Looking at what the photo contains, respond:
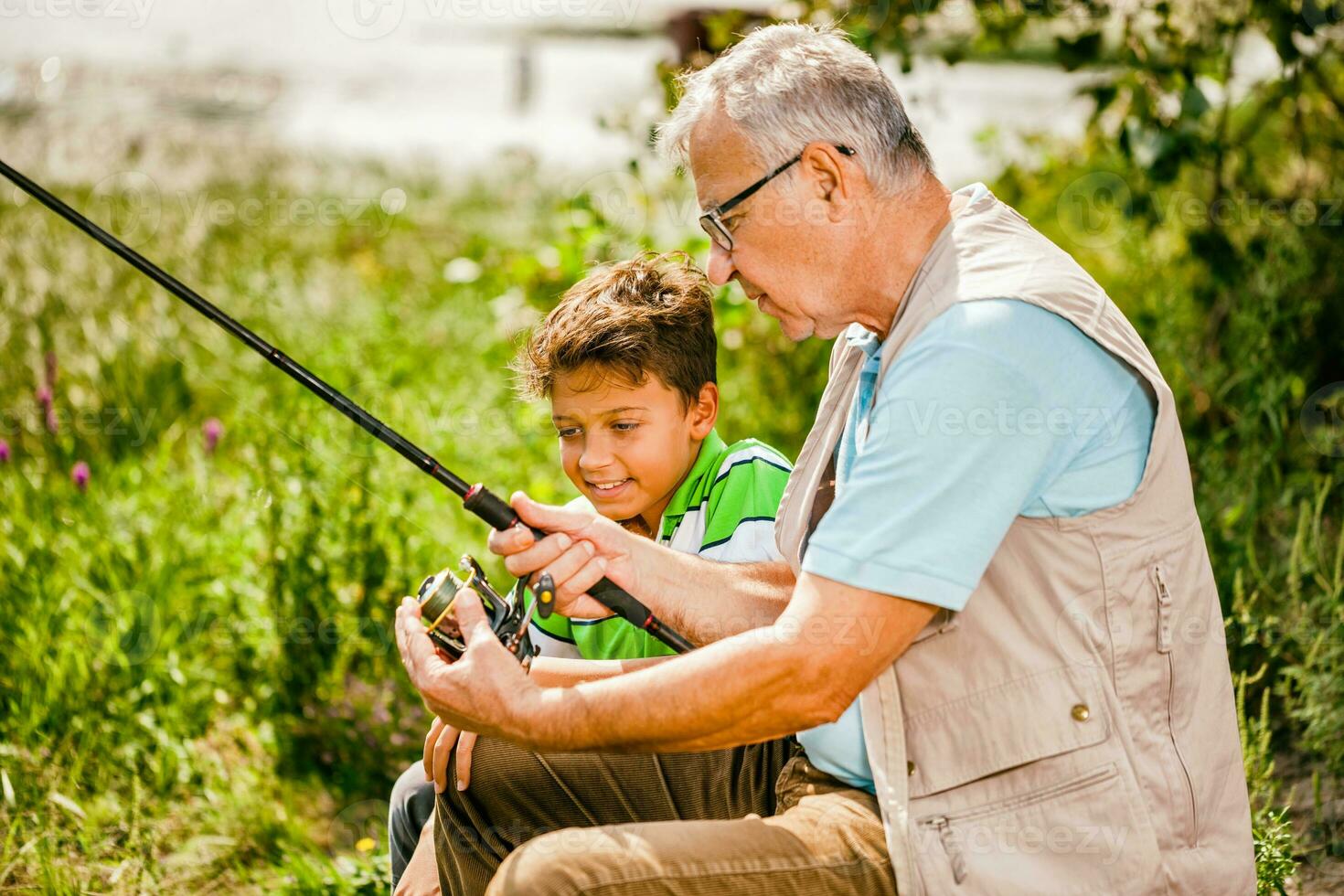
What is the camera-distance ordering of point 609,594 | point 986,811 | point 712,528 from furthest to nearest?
point 712,528, point 609,594, point 986,811

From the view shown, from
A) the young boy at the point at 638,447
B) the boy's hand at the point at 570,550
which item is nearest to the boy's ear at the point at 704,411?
the young boy at the point at 638,447

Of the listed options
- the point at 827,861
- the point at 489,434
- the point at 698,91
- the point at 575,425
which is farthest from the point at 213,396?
the point at 827,861

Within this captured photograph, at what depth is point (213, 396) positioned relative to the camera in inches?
212

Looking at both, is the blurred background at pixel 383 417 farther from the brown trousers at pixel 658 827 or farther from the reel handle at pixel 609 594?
the reel handle at pixel 609 594

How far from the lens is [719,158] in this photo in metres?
2.23

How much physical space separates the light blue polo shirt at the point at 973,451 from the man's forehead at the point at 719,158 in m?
0.44

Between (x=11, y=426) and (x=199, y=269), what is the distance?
144 centimetres

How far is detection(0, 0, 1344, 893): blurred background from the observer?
10.9ft

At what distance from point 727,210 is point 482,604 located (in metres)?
0.76

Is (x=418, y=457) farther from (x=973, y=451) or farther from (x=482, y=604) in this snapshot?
(x=973, y=451)

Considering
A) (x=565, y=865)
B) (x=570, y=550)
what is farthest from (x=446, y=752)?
(x=565, y=865)

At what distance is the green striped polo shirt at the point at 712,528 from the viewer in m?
2.62

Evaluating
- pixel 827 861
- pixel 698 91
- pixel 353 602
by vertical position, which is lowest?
pixel 353 602

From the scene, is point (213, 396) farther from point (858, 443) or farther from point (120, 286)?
point (858, 443)
